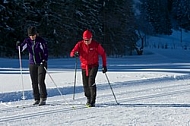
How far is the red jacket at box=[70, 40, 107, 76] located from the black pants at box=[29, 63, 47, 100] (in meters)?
0.80

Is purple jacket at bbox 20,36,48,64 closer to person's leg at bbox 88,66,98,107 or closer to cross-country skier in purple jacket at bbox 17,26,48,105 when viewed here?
cross-country skier in purple jacket at bbox 17,26,48,105

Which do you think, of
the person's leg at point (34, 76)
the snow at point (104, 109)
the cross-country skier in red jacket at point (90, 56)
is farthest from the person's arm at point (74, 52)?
the snow at point (104, 109)

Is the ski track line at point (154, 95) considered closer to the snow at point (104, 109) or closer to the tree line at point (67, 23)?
the snow at point (104, 109)

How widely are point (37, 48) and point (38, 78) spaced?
0.68m

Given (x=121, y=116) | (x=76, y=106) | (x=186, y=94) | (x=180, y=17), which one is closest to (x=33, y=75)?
(x=76, y=106)

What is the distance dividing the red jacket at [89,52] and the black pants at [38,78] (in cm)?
80

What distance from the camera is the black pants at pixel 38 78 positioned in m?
9.62

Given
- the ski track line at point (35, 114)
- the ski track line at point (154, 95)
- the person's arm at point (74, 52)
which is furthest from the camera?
the ski track line at point (154, 95)

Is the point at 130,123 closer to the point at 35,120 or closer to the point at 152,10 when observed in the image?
the point at 35,120

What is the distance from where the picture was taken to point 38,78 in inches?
380

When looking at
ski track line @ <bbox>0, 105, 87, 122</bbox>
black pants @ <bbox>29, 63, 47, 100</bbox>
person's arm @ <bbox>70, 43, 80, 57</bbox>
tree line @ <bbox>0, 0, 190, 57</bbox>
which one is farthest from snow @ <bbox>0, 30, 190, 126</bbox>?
tree line @ <bbox>0, 0, 190, 57</bbox>

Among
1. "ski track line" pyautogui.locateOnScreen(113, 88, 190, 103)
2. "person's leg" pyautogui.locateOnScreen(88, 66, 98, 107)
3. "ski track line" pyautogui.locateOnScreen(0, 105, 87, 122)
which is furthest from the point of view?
"ski track line" pyautogui.locateOnScreen(113, 88, 190, 103)

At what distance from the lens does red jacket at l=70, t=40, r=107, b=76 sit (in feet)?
31.0

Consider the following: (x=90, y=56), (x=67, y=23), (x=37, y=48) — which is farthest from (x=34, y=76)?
(x=67, y=23)
